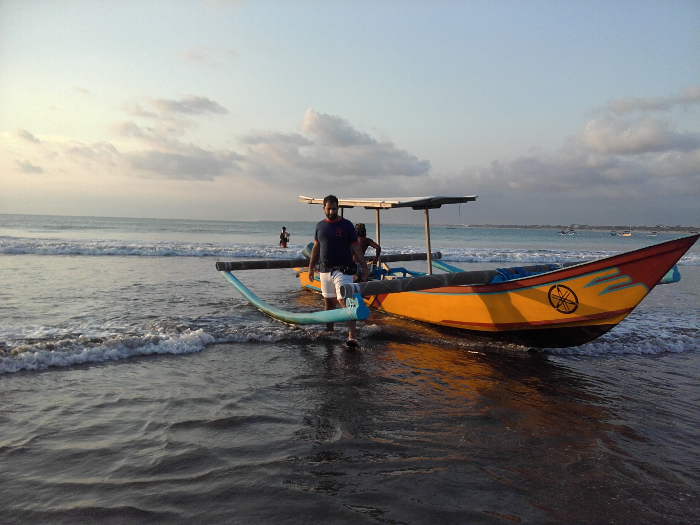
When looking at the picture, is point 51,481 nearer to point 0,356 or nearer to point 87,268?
point 0,356

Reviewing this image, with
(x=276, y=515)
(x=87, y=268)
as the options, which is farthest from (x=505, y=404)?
(x=87, y=268)

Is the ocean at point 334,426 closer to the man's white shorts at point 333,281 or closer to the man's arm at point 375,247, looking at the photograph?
the man's white shorts at point 333,281

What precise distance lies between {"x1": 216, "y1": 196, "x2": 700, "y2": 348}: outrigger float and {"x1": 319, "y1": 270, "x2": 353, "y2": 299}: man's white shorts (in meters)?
0.46

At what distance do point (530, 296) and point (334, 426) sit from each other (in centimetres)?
357

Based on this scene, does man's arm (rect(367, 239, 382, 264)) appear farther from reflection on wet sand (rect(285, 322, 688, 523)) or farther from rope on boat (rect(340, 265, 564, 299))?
reflection on wet sand (rect(285, 322, 688, 523))

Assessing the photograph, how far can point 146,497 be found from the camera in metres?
2.68

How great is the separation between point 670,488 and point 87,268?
1770cm

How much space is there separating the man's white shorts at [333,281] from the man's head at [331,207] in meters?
0.79

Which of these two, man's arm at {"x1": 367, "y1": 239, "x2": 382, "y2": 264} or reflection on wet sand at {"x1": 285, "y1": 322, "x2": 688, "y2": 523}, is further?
man's arm at {"x1": 367, "y1": 239, "x2": 382, "y2": 264}

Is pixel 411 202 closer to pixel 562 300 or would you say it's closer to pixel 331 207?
pixel 331 207

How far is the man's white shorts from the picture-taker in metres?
6.17

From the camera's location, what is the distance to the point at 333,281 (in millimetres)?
6312

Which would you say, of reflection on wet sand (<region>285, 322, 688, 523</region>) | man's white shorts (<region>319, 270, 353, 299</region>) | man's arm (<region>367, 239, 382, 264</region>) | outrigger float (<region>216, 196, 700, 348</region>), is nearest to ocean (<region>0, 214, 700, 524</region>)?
reflection on wet sand (<region>285, 322, 688, 523</region>)

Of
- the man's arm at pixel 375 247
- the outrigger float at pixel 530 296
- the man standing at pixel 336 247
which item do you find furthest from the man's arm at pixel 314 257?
the man's arm at pixel 375 247
